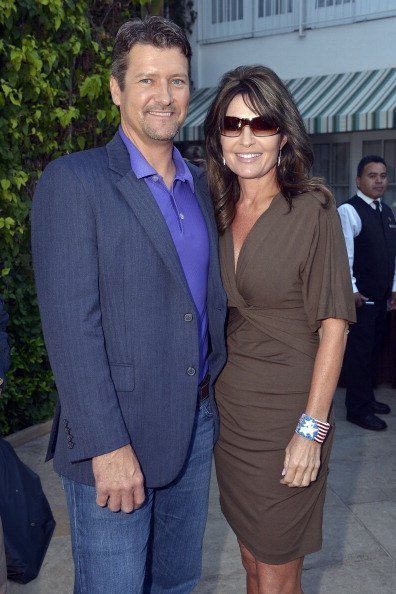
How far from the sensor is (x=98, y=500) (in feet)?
6.81

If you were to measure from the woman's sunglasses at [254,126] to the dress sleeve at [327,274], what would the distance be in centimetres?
29

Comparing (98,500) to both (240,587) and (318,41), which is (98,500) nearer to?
(240,587)

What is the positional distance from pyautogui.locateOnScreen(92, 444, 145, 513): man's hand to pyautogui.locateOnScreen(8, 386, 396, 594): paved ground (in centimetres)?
162

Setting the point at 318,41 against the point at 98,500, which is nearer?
the point at 98,500

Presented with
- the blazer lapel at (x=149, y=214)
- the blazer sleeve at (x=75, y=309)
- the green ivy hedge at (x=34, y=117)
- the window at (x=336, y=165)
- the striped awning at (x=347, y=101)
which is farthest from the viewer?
the window at (x=336, y=165)

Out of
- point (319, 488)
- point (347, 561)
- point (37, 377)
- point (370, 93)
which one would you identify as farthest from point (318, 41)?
point (319, 488)

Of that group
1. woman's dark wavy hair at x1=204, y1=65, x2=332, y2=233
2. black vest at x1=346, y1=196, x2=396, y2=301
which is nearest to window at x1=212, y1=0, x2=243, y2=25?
black vest at x1=346, y1=196, x2=396, y2=301

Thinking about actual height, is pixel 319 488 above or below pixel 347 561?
above

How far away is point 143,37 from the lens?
2184 mm

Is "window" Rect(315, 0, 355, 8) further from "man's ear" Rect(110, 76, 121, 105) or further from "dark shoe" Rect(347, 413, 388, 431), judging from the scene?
"man's ear" Rect(110, 76, 121, 105)

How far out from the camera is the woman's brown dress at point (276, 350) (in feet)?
7.91

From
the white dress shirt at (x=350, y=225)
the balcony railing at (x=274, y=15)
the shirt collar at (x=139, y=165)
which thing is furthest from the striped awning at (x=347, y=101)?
the shirt collar at (x=139, y=165)

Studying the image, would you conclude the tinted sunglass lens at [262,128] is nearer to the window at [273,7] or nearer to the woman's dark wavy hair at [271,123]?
the woman's dark wavy hair at [271,123]

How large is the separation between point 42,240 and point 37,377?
11.9 feet
